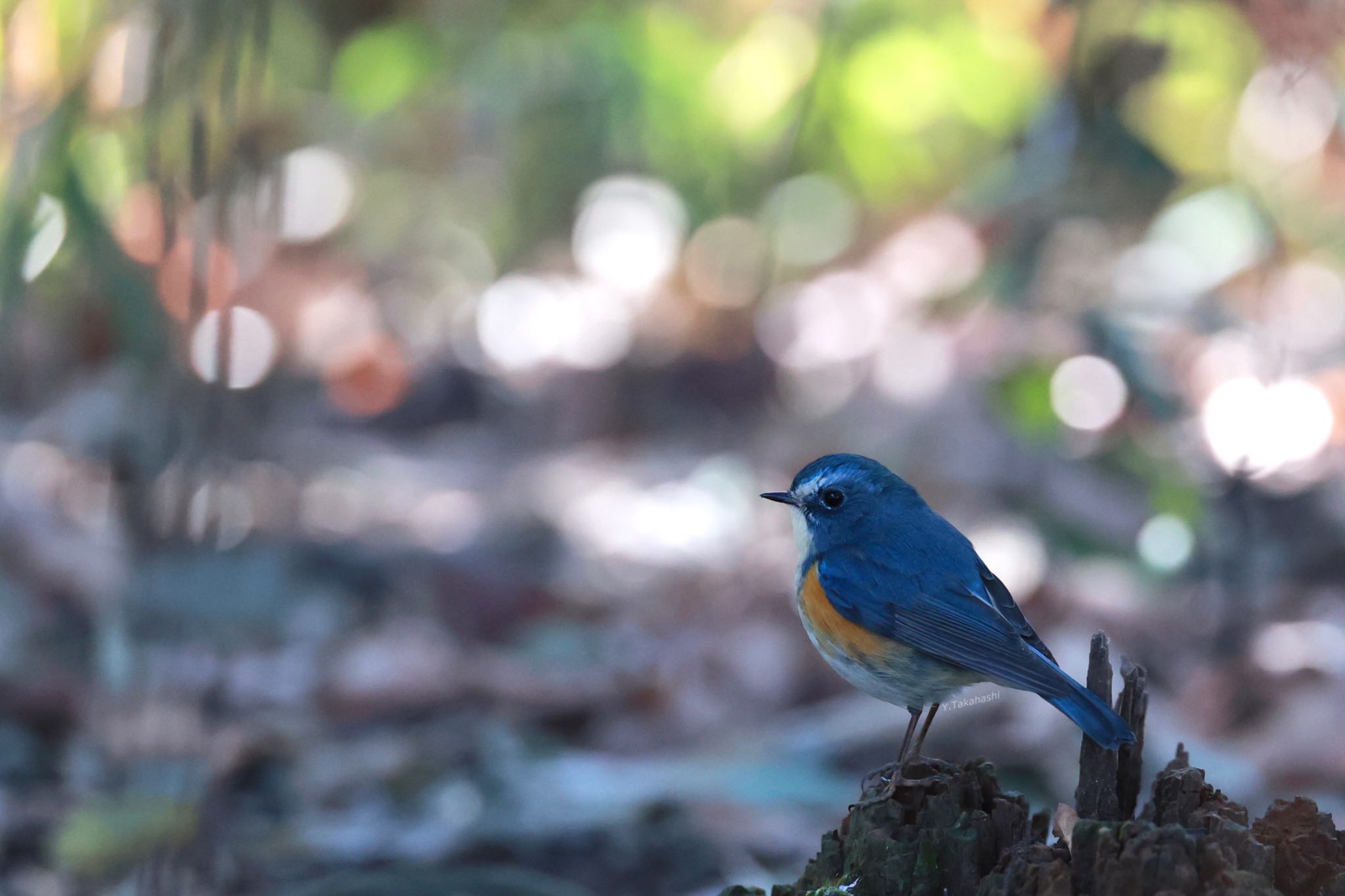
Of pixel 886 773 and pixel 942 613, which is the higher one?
pixel 942 613

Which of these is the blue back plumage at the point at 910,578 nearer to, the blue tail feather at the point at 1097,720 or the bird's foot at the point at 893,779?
the blue tail feather at the point at 1097,720

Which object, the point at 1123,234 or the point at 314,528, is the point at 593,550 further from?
the point at 1123,234

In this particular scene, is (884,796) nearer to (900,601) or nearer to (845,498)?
(900,601)

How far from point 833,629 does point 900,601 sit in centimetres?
15

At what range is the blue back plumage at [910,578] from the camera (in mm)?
2197

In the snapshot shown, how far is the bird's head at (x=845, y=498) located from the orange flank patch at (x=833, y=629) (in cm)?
9

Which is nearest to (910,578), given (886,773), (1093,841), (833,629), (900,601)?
(900,601)


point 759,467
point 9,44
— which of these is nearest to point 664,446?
point 759,467

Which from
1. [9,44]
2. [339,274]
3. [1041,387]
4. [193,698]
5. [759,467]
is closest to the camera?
[9,44]

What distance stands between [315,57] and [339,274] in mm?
1468

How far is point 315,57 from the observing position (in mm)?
8617

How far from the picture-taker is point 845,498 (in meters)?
2.55

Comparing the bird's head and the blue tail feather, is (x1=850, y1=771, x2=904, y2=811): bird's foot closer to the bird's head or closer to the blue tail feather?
the blue tail feather

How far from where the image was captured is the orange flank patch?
2357mm
